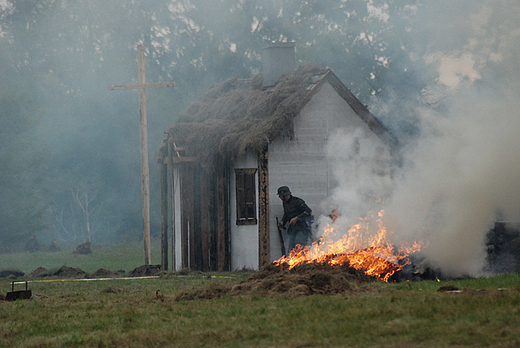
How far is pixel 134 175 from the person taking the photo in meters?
47.5

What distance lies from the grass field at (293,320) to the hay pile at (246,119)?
7.44 metres

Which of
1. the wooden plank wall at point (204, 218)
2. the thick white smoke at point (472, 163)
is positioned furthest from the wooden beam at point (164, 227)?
the thick white smoke at point (472, 163)

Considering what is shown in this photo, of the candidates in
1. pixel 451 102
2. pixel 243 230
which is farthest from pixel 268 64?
pixel 451 102

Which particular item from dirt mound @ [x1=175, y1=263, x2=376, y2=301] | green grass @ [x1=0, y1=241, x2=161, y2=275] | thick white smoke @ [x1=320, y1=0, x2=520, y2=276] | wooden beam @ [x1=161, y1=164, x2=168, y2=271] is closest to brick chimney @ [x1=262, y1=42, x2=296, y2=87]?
wooden beam @ [x1=161, y1=164, x2=168, y2=271]

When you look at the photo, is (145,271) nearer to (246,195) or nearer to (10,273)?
(246,195)

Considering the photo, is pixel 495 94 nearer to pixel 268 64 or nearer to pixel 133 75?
pixel 268 64

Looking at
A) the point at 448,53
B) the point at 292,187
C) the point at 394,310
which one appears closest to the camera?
the point at 394,310

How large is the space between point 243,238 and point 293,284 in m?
7.97

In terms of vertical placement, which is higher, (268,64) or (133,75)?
(133,75)

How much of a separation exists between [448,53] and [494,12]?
228 cm

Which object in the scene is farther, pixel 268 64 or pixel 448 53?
pixel 268 64

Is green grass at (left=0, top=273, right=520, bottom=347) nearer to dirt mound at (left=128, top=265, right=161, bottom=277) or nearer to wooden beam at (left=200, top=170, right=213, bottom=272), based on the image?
wooden beam at (left=200, top=170, right=213, bottom=272)

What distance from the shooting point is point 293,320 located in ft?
28.4

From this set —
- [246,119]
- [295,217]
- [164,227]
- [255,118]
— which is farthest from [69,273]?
[295,217]
